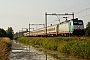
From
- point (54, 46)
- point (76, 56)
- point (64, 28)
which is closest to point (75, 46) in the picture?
point (76, 56)

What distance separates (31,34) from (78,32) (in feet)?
202

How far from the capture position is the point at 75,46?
24.5m

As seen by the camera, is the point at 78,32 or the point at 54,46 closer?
the point at 54,46

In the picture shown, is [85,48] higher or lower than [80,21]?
lower

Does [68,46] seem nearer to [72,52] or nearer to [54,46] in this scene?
[72,52]

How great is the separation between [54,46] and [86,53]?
48.5 feet

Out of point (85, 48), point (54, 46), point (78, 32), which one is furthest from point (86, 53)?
point (78, 32)

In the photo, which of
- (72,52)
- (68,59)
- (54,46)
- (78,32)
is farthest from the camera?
(78,32)

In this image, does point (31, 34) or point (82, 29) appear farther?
point (31, 34)

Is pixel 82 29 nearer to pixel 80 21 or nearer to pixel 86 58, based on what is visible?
pixel 80 21

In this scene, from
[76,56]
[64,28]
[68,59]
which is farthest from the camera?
[64,28]

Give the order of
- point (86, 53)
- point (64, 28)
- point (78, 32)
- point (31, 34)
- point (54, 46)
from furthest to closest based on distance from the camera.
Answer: point (31, 34)
point (64, 28)
point (78, 32)
point (54, 46)
point (86, 53)

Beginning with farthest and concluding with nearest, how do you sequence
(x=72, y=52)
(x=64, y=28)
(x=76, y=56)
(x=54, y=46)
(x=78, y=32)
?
(x=64, y=28) → (x=78, y=32) → (x=54, y=46) → (x=72, y=52) → (x=76, y=56)

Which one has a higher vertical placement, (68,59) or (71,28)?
(71,28)
